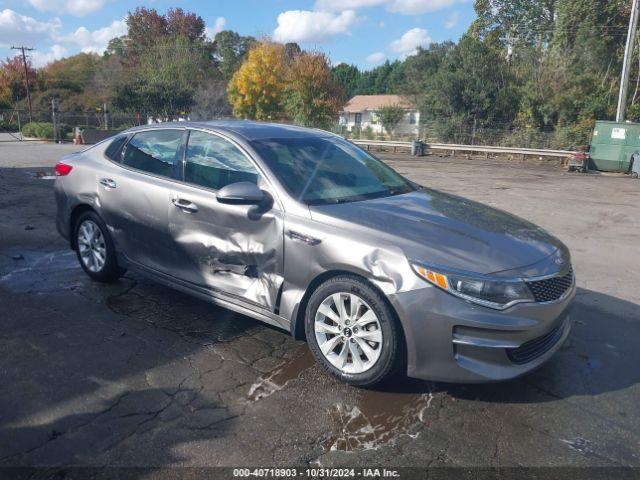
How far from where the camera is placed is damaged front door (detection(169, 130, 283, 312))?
3.90m

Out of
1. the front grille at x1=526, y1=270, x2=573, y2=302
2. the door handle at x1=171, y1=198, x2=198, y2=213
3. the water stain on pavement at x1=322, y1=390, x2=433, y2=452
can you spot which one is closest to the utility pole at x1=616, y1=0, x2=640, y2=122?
the front grille at x1=526, y1=270, x2=573, y2=302

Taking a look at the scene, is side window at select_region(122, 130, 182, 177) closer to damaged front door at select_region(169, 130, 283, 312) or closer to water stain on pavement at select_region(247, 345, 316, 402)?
damaged front door at select_region(169, 130, 283, 312)

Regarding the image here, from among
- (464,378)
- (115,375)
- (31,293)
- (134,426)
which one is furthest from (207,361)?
(31,293)

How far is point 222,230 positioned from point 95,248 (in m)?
1.89

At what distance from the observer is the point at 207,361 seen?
3910mm

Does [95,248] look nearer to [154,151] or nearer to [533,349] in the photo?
[154,151]

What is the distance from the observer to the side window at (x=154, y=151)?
4707 mm

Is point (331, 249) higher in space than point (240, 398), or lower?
higher

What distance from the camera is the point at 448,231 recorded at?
3.62m

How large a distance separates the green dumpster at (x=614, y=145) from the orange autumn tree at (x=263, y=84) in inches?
894

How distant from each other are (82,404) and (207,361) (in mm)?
887

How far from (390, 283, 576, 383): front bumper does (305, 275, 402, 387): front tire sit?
12 cm

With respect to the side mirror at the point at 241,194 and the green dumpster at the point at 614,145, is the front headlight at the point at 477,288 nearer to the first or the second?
the side mirror at the point at 241,194

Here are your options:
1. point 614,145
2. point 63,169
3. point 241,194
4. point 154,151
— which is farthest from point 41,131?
point 241,194
